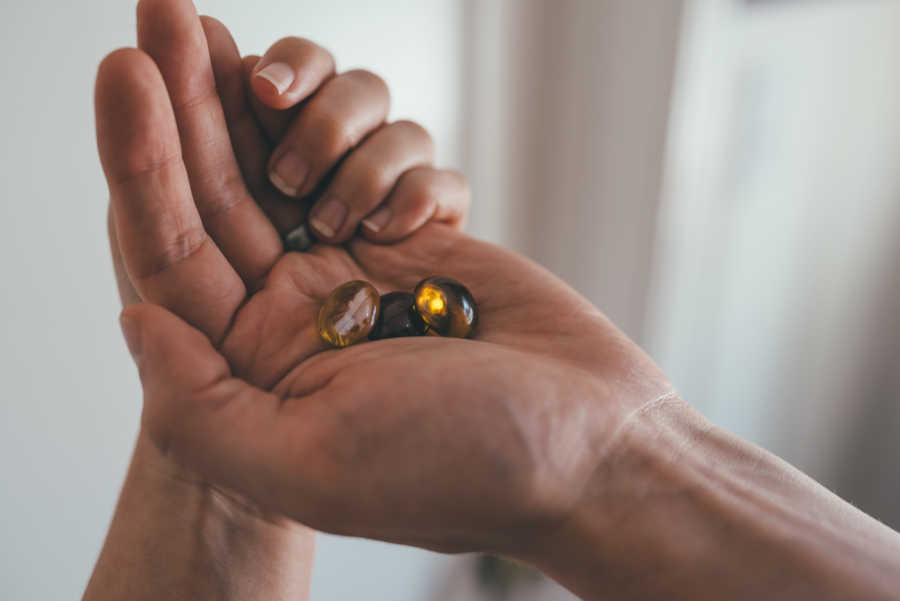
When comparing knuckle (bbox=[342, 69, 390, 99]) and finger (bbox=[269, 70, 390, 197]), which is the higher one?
knuckle (bbox=[342, 69, 390, 99])

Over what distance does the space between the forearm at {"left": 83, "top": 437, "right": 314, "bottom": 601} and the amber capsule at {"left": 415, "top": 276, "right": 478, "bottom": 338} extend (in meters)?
0.25

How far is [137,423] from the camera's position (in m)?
0.81

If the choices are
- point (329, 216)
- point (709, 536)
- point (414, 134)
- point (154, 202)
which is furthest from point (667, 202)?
point (154, 202)

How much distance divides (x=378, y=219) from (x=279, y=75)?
0.20 m

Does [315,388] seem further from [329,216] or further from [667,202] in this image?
[667,202]

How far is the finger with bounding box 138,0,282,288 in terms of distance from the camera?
54 cm

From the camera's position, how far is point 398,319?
2.17 feet

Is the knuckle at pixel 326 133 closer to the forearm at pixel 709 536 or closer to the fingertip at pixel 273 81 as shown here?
the fingertip at pixel 273 81

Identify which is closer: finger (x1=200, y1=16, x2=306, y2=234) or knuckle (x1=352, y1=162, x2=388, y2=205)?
finger (x1=200, y1=16, x2=306, y2=234)

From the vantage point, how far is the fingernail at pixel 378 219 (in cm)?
77

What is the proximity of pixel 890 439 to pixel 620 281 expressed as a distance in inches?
26.1

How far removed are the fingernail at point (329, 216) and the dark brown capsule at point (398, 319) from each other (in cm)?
12

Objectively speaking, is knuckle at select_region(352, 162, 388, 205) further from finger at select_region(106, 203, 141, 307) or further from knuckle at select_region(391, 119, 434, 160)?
finger at select_region(106, 203, 141, 307)

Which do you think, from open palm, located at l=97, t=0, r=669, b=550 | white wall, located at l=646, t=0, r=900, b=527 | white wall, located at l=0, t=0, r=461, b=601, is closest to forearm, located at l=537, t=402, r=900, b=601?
open palm, located at l=97, t=0, r=669, b=550
